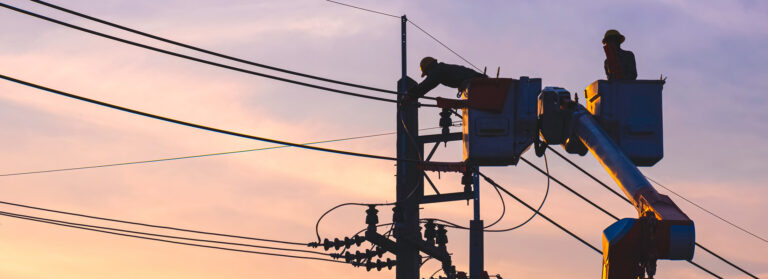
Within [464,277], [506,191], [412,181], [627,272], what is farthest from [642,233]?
[464,277]

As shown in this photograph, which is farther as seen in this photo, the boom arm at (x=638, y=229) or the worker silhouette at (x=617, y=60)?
the worker silhouette at (x=617, y=60)

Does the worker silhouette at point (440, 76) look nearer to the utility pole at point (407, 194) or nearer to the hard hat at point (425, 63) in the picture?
the hard hat at point (425, 63)

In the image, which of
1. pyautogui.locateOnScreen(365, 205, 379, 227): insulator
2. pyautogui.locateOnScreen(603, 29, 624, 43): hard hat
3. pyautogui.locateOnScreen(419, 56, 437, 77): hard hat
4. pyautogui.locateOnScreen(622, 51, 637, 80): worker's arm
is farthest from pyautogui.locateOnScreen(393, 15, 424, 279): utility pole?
pyautogui.locateOnScreen(622, 51, 637, 80): worker's arm

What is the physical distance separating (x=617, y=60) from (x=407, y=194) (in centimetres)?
1021

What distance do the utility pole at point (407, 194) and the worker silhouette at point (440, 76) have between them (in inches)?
267

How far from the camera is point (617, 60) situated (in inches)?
591

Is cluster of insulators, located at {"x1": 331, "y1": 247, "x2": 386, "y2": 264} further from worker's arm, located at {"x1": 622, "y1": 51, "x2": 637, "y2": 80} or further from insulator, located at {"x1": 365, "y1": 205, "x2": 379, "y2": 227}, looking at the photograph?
worker's arm, located at {"x1": 622, "y1": 51, "x2": 637, "y2": 80}

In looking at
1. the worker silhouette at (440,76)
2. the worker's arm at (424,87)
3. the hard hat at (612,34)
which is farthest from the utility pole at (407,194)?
the hard hat at (612,34)

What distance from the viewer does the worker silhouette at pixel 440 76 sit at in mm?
16203

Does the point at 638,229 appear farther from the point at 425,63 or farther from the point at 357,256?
the point at 357,256

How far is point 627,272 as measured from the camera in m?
11.0

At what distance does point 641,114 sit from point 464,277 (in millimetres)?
13193

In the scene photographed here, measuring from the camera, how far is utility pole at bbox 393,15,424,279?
24.3m

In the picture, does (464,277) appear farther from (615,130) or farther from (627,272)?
(627,272)
